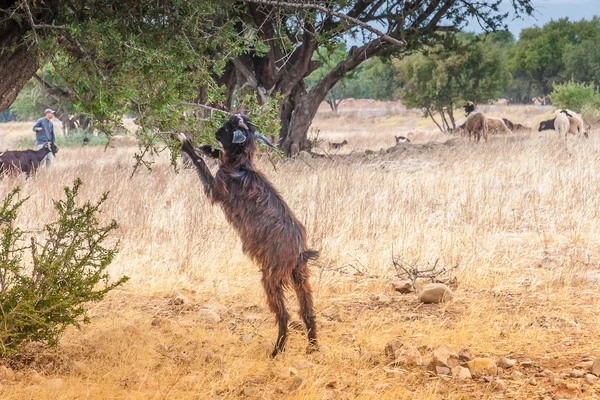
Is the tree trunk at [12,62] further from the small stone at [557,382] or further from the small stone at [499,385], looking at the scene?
the small stone at [557,382]

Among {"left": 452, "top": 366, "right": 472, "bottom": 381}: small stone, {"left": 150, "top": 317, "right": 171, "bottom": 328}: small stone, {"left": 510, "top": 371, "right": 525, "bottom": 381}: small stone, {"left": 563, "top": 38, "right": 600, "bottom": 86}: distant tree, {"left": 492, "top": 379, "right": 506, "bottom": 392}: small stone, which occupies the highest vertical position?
{"left": 563, "top": 38, "right": 600, "bottom": 86}: distant tree

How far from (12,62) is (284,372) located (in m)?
3.22

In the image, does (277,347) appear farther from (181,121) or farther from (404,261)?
(404,261)

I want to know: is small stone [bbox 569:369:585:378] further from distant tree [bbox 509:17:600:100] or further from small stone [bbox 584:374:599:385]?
distant tree [bbox 509:17:600:100]

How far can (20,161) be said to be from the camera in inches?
548

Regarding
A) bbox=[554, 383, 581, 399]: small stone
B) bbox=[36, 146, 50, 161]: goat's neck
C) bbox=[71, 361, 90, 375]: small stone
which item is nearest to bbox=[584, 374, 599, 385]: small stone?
bbox=[554, 383, 581, 399]: small stone

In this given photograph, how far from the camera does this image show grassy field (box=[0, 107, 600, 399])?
15.0 ft

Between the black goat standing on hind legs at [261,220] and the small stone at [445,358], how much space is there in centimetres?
94

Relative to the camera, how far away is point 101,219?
32.0 ft

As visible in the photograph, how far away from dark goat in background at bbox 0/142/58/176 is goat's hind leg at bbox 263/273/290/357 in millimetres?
10043

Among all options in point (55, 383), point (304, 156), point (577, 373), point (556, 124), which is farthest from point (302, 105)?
point (55, 383)

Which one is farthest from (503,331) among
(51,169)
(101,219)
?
(51,169)

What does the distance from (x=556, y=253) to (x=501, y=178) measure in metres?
5.42

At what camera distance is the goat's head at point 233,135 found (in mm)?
4988
